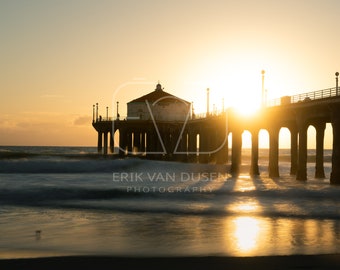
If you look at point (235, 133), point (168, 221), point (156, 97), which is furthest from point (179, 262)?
point (156, 97)

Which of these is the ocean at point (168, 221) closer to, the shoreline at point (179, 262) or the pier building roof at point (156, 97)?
the shoreline at point (179, 262)

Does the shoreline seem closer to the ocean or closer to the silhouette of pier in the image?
the ocean

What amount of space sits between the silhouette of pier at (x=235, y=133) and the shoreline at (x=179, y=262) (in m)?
19.6

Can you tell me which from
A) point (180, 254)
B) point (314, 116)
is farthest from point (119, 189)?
point (180, 254)

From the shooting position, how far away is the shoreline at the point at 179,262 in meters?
9.69

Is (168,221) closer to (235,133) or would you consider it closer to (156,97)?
(235,133)

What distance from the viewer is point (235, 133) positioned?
147ft

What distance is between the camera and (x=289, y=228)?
14.7 m

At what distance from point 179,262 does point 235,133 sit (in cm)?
3519

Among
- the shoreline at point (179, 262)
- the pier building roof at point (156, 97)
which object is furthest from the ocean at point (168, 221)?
the pier building roof at point (156, 97)

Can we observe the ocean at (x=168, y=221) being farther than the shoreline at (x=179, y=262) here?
Yes

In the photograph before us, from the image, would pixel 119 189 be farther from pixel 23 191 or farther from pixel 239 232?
pixel 239 232

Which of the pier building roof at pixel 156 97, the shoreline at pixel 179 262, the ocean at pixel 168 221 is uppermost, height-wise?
the pier building roof at pixel 156 97

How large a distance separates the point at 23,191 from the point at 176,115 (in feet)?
184
